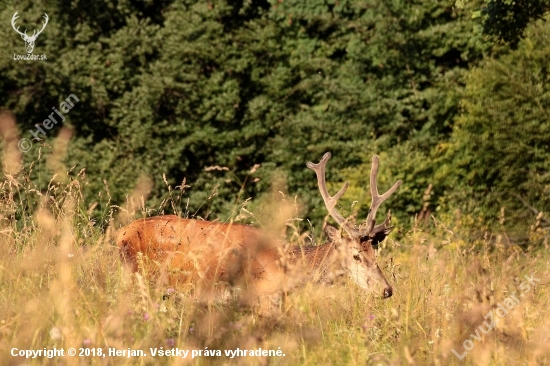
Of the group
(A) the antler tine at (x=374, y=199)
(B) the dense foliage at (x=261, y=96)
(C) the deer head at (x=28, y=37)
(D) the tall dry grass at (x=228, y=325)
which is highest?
(C) the deer head at (x=28, y=37)

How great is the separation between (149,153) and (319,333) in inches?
458

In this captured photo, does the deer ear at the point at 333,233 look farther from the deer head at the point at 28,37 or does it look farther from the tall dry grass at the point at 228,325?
the deer head at the point at 28,37

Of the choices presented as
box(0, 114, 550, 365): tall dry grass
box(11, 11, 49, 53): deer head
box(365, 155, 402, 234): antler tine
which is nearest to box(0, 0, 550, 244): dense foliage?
box(11, 11, 49, 53): deer head

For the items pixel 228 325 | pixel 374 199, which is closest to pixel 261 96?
pixel 374 199

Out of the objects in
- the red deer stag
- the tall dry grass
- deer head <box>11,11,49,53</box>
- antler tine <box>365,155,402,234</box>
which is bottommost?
the tall dry grass

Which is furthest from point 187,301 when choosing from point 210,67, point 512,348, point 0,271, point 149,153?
point 210,67

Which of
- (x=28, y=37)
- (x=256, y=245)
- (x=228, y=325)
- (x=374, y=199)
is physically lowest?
(x=228, y=325)

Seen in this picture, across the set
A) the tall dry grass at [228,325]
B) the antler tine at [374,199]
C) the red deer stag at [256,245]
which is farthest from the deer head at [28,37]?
the tall dry grass at [228,325]

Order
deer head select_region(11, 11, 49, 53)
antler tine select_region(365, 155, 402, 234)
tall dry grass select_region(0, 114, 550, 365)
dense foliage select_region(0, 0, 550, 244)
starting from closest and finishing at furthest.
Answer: tall dry grass select_region(0, 114, 550, 365)
antler tine select_region(365, 155, 402, 234)
dense foliage select_region(0, 0, 550, 244)
deer head select_region(11, 11, 49, 53)

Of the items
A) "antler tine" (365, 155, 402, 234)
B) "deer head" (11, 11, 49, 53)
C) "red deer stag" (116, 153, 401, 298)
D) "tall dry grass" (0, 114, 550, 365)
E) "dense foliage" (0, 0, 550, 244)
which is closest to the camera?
"tall dry grass" (0, 114, 550, 365)

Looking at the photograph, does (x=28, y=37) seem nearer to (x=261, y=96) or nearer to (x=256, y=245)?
(x=261, y=96)

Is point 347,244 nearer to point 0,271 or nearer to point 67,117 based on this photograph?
point 0,271

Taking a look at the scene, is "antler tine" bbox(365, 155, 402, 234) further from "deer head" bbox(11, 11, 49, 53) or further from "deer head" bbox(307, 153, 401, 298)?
"deer head" bbox(11, 11, 49, 53)

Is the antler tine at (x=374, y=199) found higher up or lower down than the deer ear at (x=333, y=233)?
higher up
